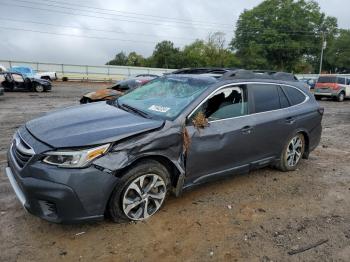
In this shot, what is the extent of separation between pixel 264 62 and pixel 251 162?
59901 millimetres

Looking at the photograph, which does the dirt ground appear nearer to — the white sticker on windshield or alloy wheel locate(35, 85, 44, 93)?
the white sticker on windshield

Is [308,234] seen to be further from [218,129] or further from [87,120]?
[87,120]

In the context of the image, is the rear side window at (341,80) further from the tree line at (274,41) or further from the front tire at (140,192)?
the tree line at (274,41)

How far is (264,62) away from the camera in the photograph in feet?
200

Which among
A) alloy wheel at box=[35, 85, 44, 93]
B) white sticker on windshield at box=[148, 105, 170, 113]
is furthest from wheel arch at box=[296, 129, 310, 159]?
alloy wheel at box=[35, 85, 44, 93]

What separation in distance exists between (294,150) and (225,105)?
188cm

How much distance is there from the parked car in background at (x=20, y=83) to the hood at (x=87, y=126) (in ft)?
58.4

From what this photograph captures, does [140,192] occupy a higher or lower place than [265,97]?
lower

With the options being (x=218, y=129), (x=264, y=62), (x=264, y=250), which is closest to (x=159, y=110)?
(x=218, y=129)

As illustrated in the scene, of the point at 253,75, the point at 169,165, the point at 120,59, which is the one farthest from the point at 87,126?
the point at 120,59

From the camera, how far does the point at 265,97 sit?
4.79 metres

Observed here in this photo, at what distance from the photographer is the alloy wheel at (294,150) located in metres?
5.29

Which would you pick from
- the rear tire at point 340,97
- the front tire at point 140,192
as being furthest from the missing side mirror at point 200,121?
the rear tire at point 340,97

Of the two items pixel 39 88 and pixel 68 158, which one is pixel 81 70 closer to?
pixel 39 88
